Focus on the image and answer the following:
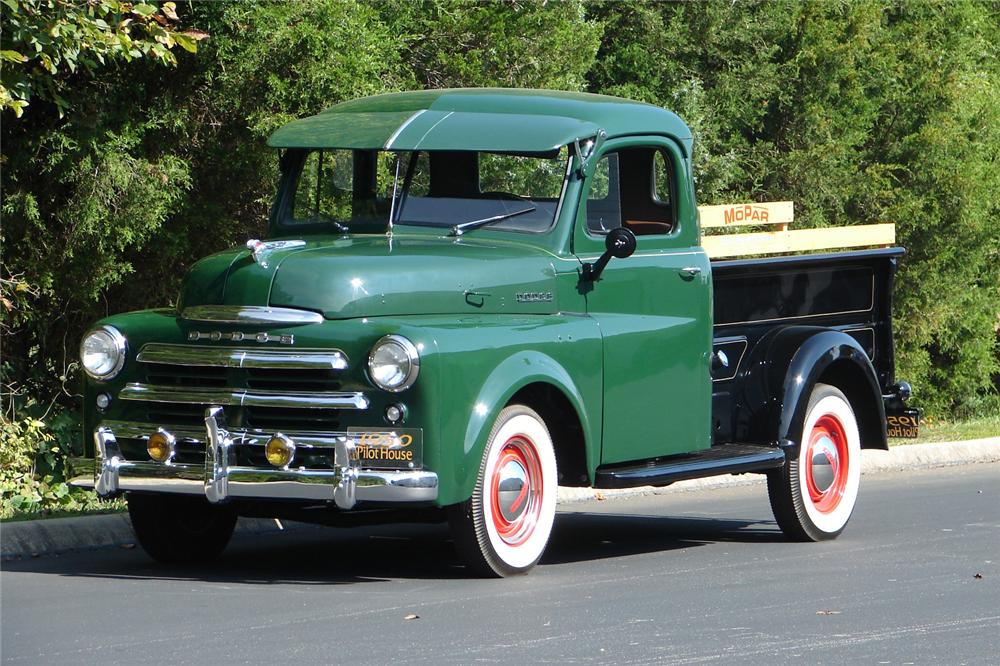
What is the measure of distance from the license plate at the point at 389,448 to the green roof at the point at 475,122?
1.81 meters

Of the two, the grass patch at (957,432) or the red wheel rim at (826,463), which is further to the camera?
the grass patch at (957,432)

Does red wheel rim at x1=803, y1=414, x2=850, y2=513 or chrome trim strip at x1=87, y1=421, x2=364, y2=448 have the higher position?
chrome trim strip at x1=87, y1=421, x2=364, y2=448

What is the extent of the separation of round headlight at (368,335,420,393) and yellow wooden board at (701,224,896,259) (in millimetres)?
3416

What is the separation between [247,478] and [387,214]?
6.09ft

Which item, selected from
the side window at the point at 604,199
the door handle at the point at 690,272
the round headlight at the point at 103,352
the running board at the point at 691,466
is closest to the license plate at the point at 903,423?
the running board at the point at 691,466

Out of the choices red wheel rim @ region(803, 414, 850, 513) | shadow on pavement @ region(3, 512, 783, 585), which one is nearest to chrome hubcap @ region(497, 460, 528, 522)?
shadow on pavement @ region(3, 512, 783, 585)

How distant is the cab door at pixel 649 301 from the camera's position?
846 cm

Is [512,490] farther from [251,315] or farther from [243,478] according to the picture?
[251,315]

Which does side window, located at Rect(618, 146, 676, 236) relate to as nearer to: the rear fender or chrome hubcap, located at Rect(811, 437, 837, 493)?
the rear fender

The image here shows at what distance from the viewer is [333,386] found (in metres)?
7.38

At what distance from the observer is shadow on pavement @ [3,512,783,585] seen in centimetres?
808

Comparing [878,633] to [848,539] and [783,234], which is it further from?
[783,234]

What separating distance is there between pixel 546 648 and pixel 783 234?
19.7 feet

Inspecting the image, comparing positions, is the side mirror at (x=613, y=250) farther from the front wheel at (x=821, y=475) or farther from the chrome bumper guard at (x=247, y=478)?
Answer: the front wheel at (x=821, y=475)
